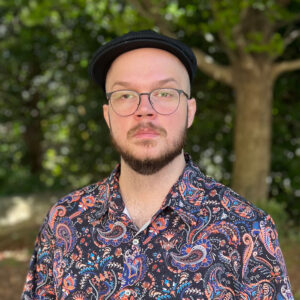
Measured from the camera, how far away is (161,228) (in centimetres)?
183

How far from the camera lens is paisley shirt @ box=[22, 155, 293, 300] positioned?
172cm

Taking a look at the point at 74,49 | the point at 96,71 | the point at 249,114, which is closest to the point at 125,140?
the point at 96,71

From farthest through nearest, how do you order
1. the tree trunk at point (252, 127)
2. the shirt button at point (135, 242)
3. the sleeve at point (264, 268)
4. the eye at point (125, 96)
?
the tree trunk at point (252, 127)
the eye at point (125, 96)
the shirt button at point (135, 242)
the sleeve at point (264, 268)

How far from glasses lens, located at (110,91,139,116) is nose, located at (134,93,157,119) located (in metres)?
0.02

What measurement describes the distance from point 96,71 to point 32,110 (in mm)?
9505

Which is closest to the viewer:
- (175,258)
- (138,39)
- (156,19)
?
(175,258)

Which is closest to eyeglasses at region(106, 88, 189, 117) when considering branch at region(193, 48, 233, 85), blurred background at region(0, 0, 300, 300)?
blurred background at region(0, 0, 300, 300)

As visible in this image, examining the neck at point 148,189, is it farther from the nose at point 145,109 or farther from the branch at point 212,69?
the branch at point 212,69

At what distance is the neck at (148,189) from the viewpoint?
1944mm

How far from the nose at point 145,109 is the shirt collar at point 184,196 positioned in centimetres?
30

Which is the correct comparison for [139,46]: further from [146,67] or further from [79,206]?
[79,206]

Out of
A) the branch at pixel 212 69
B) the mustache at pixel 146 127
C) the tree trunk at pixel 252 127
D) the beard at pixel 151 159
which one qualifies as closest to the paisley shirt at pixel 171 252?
the beard at pixel 151 159

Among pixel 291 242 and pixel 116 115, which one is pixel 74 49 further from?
pixel 116 115

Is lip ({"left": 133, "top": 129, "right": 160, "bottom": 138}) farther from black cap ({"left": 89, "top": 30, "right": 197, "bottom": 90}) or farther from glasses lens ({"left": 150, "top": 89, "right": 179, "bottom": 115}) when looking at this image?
black cap ({"left": 89, "top": 30, "right": 197, "bottom": 90})
